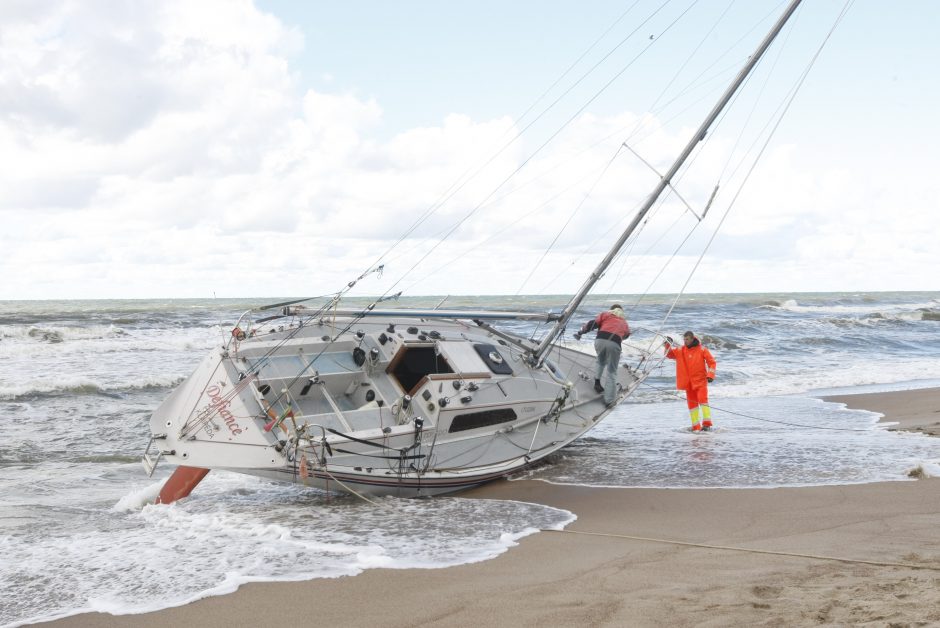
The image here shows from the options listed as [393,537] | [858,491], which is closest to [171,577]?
[393,537]

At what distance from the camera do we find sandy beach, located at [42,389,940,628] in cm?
546

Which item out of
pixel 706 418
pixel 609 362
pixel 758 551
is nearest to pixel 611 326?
pixel 609 362

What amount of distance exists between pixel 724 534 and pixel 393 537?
3.29m

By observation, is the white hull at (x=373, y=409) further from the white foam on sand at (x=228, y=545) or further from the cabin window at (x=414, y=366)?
the white foam on sand at (x=228, y=545)

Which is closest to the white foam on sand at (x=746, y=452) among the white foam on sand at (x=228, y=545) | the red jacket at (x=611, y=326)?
the red jacket at (x=611, y=326)

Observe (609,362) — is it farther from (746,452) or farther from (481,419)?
(481,419)

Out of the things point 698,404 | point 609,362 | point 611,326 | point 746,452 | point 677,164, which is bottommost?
point 746,452

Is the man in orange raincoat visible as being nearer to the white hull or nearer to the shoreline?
the white hull

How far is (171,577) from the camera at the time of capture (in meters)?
7.24

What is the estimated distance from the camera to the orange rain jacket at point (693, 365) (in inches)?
591

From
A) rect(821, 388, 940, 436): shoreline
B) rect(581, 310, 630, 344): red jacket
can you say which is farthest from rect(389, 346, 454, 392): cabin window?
rect(821, 388, 940, 436): shoreline

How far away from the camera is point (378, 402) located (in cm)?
1170

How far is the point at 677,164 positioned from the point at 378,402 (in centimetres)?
622

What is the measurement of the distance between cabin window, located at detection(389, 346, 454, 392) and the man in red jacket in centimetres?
295
